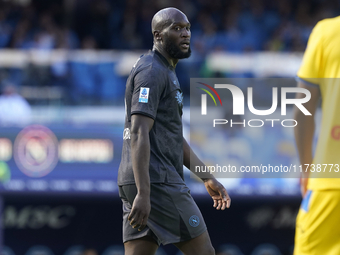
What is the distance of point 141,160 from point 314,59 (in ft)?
3.97

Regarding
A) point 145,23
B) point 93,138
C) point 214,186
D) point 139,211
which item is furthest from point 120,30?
point 139,211

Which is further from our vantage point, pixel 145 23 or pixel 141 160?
pixel 145 23

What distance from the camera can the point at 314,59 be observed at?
282cm

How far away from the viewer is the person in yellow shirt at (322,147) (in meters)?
2.73

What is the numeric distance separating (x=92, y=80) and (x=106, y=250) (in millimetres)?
3317

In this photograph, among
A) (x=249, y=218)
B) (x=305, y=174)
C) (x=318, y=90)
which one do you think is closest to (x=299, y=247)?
(x=305, y=174)

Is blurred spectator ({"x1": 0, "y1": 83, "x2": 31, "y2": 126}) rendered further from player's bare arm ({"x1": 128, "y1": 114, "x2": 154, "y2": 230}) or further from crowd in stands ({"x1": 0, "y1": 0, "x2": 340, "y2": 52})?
player's bare arm ({"x1": 128, "y1": 114, "x2": 154, "y2": 230})

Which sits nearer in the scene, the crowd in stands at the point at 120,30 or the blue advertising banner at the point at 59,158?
the blue advertising banner at the point at 59,158

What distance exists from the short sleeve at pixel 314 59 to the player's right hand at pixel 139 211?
1209 millimetres

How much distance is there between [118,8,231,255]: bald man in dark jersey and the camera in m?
3.34

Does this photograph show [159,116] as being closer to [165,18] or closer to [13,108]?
[165,18]

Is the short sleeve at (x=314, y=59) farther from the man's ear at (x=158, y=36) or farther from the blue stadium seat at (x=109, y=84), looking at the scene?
the blue stadium seat at (x=109, y=84)

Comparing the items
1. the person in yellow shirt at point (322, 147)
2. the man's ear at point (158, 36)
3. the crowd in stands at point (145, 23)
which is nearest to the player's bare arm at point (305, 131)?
the person in yellow shirt at point (322, 147)

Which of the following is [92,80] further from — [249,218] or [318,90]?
[318,90]
